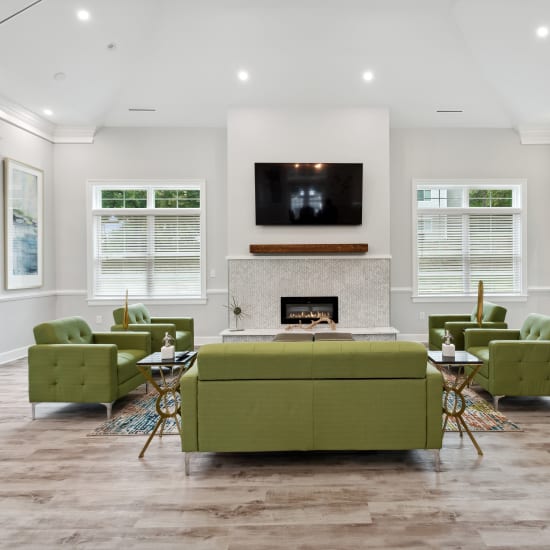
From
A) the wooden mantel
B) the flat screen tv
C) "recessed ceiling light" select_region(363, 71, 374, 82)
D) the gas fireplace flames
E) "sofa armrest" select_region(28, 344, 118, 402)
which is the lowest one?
"sofa armrest" select_region(28, 344, 118, 402)

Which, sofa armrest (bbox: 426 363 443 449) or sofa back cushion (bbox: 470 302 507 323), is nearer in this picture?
sofa armrest (bbox: 426 363 443 449)

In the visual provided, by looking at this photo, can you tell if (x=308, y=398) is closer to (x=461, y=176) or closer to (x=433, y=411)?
(x=433, y=411)

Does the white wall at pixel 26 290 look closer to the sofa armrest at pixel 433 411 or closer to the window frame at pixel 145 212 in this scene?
the window frame at pixel 145 212

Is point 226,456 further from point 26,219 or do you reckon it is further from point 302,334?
point 26,219

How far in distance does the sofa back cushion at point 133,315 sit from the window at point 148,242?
4.89ft

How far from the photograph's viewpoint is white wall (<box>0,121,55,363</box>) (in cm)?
617

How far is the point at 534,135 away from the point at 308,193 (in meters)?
3.81

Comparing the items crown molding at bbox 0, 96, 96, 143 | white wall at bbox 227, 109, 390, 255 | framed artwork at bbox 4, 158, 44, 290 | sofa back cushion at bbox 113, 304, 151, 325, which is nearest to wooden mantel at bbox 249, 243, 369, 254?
white wall at bbox 227, 109, 390, 255

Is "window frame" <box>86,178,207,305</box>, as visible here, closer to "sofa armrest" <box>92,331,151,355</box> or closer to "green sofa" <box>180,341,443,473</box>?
"sofa armrest" <box>92,331,151,355</box>

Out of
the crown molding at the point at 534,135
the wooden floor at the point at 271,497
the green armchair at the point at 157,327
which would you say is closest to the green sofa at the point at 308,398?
the wooden floor at the point at 271,497

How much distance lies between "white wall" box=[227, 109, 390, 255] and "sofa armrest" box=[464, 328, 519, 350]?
88.9 inches

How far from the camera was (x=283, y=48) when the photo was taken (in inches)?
242

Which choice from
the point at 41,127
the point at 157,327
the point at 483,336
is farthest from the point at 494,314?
the point at 41,127

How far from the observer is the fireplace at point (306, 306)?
6984 mm
